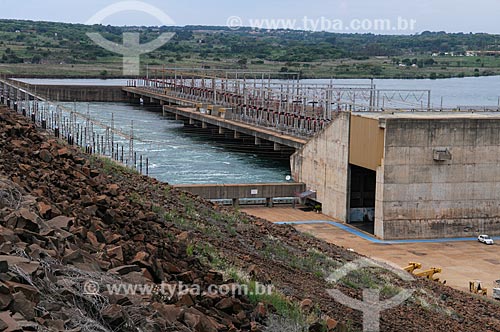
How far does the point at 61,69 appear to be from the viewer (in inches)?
5960

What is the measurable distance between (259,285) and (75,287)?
4258 mm

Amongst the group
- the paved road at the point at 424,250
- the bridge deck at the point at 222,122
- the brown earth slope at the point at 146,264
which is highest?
the brown earth slope at the point at 146,264

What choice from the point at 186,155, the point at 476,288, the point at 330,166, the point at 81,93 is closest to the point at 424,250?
the point at 476,288

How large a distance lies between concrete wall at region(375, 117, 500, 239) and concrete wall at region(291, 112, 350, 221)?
3.29 meters

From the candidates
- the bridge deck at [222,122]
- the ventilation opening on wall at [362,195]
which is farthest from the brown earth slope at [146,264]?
the bridge deck at [222,122]

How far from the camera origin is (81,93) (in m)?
106

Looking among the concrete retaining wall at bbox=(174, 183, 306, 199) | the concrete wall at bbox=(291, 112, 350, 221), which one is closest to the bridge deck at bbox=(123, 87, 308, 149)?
the concrete wall at bbox=(291, 112, 350, 221)

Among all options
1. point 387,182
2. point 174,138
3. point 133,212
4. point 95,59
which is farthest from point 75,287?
point 95,59

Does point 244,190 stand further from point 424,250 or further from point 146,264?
point 146,264

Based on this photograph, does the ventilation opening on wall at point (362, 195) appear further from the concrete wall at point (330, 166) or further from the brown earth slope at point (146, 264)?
the brown earth slope at point (146, 264)

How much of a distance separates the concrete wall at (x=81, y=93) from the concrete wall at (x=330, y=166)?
56828mm

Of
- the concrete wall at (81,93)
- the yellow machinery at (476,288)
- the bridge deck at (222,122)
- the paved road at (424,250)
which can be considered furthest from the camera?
the concrete wall at (81,93)

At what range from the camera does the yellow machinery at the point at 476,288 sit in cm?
2655

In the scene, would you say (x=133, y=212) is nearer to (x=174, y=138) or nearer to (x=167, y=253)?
(x=167, y=253)
